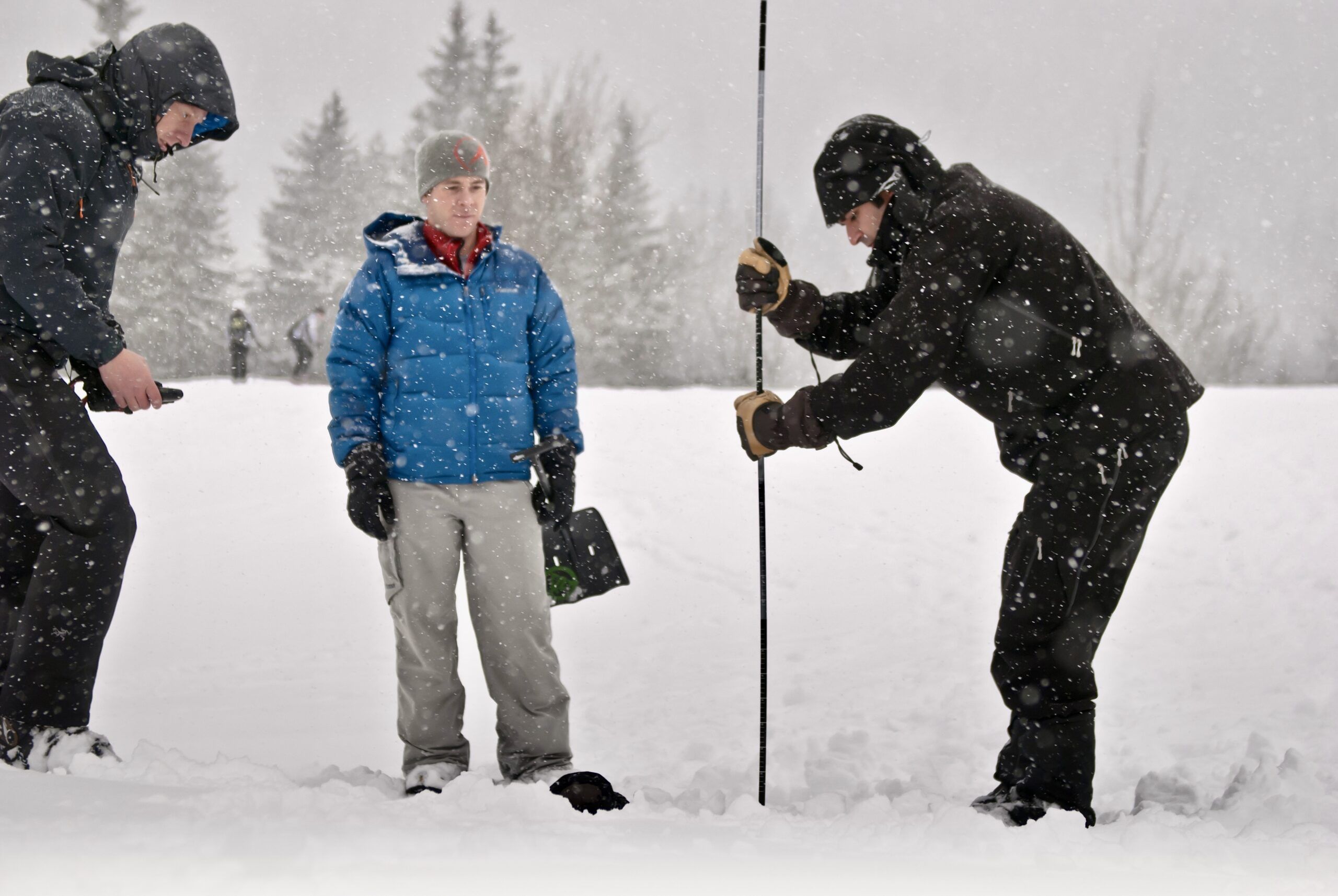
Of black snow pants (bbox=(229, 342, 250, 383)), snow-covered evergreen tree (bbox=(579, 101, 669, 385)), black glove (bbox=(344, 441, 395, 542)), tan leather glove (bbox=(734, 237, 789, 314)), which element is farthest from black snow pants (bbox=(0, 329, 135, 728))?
snow-covered evergreen tree (bbox=(579, 101, 669, 385))

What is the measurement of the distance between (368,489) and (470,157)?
1153 mm

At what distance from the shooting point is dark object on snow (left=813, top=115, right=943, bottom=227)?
3414 mm

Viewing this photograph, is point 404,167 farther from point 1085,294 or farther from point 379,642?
point 1085,294

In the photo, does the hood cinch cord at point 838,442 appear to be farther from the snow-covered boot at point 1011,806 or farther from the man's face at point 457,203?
the man's face at point 457,203

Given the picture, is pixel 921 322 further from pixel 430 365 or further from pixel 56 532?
pixel 56 532

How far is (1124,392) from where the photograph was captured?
326cm

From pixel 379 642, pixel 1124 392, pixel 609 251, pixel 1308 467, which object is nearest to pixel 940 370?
pixel 1124 392

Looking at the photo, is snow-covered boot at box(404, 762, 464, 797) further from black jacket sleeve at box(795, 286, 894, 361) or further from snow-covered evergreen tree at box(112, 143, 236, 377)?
snow-covered evergreen tree at box(112, 143, 236, 377)

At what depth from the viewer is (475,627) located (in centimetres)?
369

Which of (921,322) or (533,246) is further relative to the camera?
(533,246)

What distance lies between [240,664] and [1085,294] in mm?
4631

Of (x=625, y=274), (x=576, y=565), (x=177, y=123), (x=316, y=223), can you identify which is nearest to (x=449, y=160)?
(x=177, y=123)

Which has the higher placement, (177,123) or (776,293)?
(177,123)

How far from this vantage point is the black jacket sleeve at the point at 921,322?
10.5 ft
